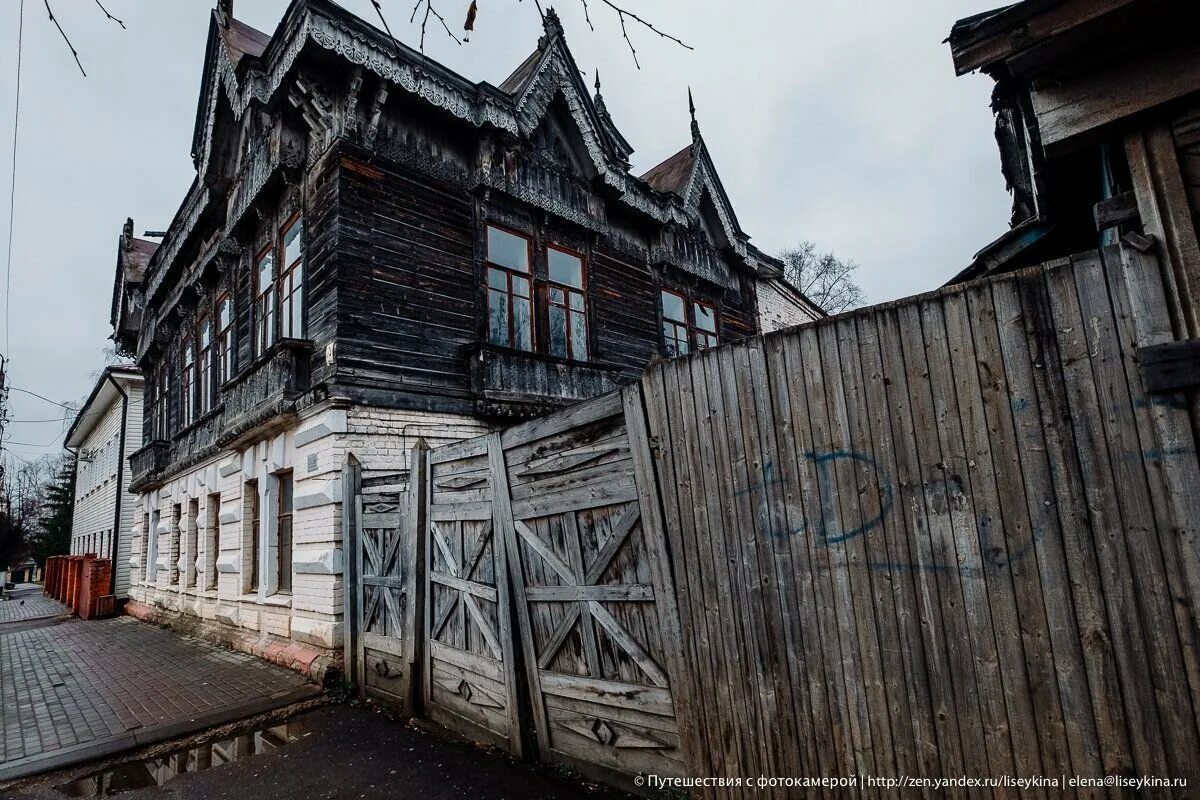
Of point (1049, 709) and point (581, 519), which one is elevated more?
point (581, 519)

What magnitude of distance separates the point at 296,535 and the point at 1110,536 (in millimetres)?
8808

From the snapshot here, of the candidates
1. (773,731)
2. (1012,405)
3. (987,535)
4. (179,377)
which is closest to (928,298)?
(1012,405)

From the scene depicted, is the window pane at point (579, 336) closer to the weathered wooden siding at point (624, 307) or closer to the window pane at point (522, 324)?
the weathered wooden siding at point (624, 307)

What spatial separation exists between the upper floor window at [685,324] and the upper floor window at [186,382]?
35.8ft

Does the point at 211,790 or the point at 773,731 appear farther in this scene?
the point at 211,790

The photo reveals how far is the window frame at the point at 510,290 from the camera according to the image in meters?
9.98

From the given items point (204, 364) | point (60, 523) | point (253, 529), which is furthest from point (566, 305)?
point (60, 523)

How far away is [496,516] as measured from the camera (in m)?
5.04

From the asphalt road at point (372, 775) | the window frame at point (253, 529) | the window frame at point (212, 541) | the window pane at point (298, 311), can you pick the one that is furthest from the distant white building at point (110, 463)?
the asphalt road at point (372, 775)

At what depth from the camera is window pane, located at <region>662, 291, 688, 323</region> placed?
13289 millimetres

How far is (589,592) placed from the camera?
4.24m

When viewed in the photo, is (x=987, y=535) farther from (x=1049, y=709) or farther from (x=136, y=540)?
(x=136, y=540)

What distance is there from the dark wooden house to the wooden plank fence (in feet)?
17.3

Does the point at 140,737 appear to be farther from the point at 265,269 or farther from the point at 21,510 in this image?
the point at 21,510
